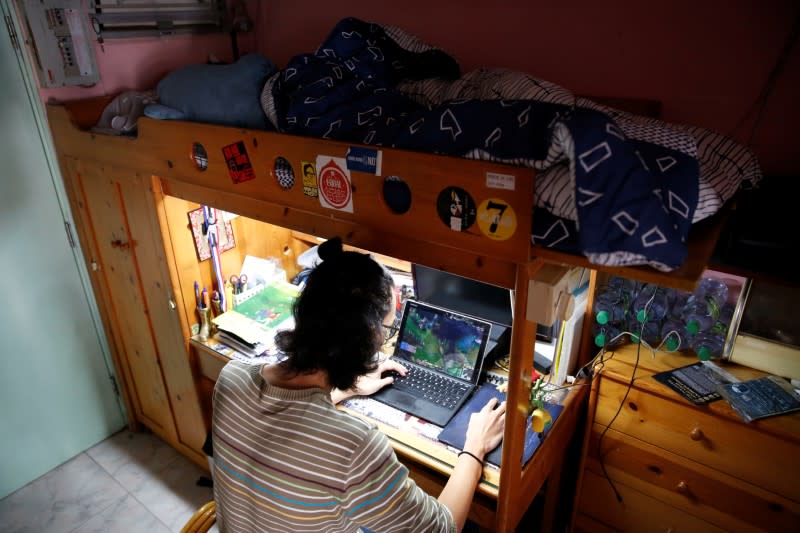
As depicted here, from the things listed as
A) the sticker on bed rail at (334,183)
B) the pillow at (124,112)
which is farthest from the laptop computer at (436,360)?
the pillow at (124,112)

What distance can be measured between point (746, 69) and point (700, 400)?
930mm

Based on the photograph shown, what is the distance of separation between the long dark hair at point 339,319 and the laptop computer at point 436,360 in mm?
473

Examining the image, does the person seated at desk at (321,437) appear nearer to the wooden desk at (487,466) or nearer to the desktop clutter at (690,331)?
the wooden desk at (487,466)

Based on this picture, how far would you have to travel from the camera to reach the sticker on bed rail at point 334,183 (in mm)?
1207

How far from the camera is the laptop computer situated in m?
1.61

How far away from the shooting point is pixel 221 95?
1.53 m

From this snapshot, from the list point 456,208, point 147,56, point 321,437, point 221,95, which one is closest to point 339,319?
point 321,437

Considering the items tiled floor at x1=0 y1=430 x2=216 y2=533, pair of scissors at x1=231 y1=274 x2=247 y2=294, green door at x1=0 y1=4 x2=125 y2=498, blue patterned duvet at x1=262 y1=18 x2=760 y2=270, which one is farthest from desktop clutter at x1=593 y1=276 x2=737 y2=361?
green door at x1=0 y1=4 x2=125 y2=498

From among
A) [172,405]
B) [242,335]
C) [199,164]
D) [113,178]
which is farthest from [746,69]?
[172,405]

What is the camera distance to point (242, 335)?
77.4 inches

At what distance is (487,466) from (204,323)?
127 cm

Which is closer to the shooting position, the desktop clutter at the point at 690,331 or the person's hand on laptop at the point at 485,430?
the person's hand on laptop at the point at 485,430

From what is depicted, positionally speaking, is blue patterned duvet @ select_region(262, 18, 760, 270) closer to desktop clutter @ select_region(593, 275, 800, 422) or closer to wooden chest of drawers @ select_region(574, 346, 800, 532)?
desktop clutter @ select_region(593, 275, 800, 422)

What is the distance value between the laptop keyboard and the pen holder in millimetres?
824
